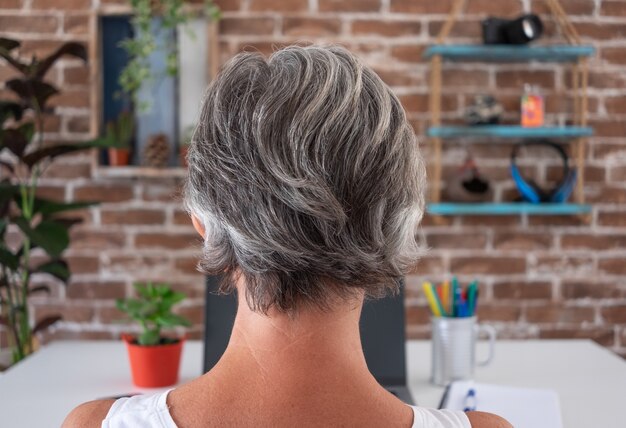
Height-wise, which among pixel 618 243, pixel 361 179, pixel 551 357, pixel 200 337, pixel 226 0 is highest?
pixel 226 0

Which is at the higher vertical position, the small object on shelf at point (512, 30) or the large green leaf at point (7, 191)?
the small object on shelf at point (512, 30)

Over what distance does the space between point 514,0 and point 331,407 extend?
6.80 ft

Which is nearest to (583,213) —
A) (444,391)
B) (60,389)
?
(444,391)

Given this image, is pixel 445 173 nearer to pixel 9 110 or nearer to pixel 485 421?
pixel 9 110

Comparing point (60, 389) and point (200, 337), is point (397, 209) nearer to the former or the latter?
point (60, 389)

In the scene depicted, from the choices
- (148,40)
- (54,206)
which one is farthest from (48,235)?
(148,40)

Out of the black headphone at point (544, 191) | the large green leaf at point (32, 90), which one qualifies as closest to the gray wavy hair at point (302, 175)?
the large green leaf at point (32, 90)

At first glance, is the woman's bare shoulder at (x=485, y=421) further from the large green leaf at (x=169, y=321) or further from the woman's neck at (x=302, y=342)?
the large green leaf at (x=169, y=321)

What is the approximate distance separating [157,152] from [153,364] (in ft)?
3.63

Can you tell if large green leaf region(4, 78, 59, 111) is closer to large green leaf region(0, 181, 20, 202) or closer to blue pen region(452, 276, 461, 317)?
large green leaf region(0, 181, 20, 202)

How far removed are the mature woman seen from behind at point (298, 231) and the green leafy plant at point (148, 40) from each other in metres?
1.68

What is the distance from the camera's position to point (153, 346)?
1368 mm

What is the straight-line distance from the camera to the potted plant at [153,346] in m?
1.36

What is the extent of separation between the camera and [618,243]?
2490 millimetres
